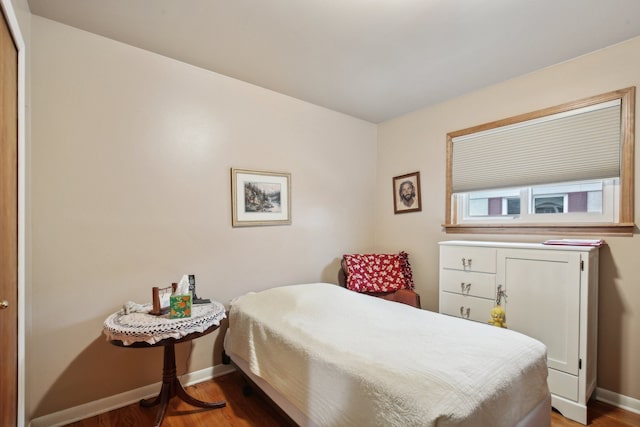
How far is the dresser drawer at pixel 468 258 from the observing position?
2248 mm

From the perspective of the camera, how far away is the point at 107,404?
1.94 m

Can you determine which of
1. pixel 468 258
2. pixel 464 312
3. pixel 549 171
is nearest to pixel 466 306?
pixel 464 312

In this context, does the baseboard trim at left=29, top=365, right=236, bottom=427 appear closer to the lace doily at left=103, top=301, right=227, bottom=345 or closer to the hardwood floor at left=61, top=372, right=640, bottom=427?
the hardwood floor at left=61, top=372, right=640, bottom=427

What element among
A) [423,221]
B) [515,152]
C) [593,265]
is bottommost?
[593,265]

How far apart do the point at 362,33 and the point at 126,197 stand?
1896mm

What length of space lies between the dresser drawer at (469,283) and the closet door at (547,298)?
77mm

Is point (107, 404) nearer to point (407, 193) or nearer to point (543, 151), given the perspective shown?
point (407, 193)

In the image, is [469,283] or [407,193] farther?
[407,193]

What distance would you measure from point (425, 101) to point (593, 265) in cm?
191

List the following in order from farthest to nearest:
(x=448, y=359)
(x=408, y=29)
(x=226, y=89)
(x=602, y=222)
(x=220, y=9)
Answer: (x=226, y=89) → (x=602, y=222) → (x=408, y=29) → (x=220, y=9) → (x=448, y=359)

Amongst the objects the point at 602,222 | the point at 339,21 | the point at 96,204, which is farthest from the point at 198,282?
the point at 602,222

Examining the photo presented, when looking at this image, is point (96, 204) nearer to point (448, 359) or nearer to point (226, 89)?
point (226, 89)

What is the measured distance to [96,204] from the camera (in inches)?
75.2

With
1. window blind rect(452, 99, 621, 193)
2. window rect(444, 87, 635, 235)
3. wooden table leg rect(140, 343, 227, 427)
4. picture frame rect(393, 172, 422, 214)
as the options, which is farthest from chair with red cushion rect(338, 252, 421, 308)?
wooden table leg rect(140, 343, 227, 427)
